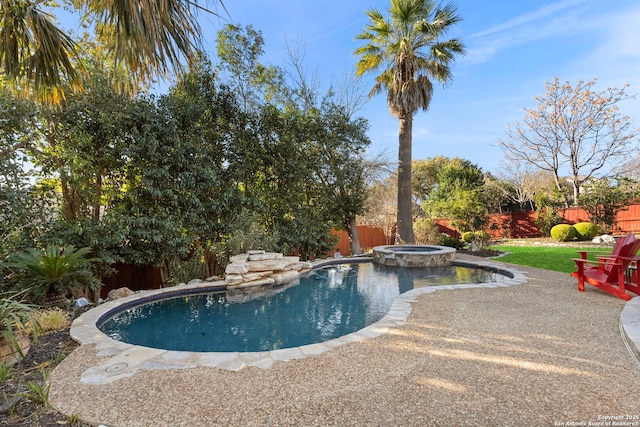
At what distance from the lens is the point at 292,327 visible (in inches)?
184

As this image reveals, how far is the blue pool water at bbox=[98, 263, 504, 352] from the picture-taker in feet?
13.8

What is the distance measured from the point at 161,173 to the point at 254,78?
5.41 meters

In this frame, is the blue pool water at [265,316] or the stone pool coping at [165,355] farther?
the blue pool water at [265,316]

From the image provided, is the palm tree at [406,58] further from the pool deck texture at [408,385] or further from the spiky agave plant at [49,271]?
the spiky agave plant at [49,271]

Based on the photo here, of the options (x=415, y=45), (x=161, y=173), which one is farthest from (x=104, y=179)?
(x=415, y=45)

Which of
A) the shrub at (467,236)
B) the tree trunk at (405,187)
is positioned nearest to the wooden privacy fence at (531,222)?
the shrub at (467,236)

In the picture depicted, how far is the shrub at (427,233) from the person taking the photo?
14641mm

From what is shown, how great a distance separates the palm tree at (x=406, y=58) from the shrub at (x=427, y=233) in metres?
2.07

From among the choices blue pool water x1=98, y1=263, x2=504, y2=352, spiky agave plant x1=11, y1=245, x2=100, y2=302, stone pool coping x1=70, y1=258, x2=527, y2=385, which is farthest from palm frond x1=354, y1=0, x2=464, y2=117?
spiky agave plant x1=11, y1=245, x2=100, y2=302

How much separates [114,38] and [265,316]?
4470 millimetres

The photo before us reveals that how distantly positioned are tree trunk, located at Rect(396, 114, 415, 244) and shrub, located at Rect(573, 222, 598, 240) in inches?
348

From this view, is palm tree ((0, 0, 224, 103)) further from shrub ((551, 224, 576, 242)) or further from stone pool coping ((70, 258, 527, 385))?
shrub ((551, 224, 576, 242))

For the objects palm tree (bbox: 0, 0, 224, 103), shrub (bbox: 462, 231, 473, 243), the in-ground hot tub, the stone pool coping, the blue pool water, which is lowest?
the blue pool water

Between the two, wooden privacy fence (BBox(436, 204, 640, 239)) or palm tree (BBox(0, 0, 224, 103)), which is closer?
palm tree (BBox(0, 0, 224, 103))
